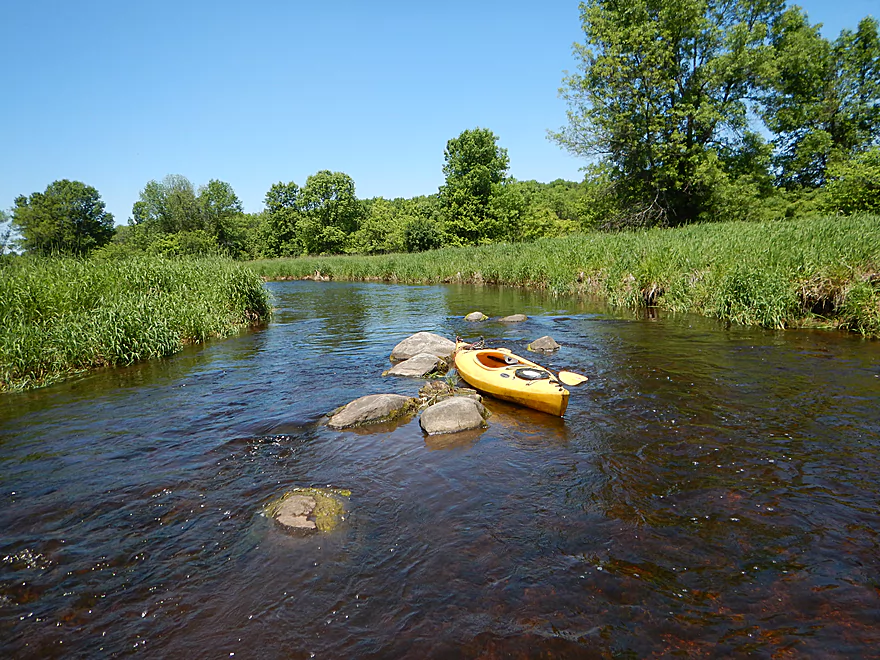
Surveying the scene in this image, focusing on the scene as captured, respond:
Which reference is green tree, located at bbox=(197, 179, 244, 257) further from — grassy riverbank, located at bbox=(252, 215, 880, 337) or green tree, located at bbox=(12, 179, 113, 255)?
grassy riverbank, located at bbox=(252, 215, 880, 337)

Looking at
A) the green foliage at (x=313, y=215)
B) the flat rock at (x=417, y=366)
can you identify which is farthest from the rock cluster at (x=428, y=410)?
the green foliage at (x=313, y=215)

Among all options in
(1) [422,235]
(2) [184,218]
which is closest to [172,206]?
(2) [184,218]

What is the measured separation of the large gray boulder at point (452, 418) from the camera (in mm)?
5395

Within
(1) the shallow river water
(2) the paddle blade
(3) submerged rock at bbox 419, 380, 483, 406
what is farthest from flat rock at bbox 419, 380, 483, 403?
(2) the paddle blade

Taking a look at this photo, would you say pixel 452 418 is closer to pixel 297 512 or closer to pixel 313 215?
pixel 297 512

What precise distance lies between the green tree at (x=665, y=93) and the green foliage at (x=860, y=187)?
4.79 metres

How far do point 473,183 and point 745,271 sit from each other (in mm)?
33714

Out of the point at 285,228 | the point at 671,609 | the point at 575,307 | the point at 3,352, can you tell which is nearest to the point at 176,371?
the point at 3,352

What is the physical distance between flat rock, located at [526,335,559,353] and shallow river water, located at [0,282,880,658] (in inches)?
77.4

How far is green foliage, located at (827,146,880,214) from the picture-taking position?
1725 centimetres

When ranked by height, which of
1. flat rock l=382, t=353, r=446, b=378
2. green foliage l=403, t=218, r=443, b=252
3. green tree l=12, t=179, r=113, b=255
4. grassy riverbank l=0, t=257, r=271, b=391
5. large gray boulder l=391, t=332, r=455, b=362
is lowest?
flat rock l=382, t=353, r=446, b=378

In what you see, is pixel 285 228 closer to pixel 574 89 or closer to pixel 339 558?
pixel 574 89

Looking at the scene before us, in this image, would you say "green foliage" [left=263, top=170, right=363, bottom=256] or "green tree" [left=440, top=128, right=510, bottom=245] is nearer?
"green tree" [left=440, top=128, right=510, bottom=245]

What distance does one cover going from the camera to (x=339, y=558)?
3.24 metres
